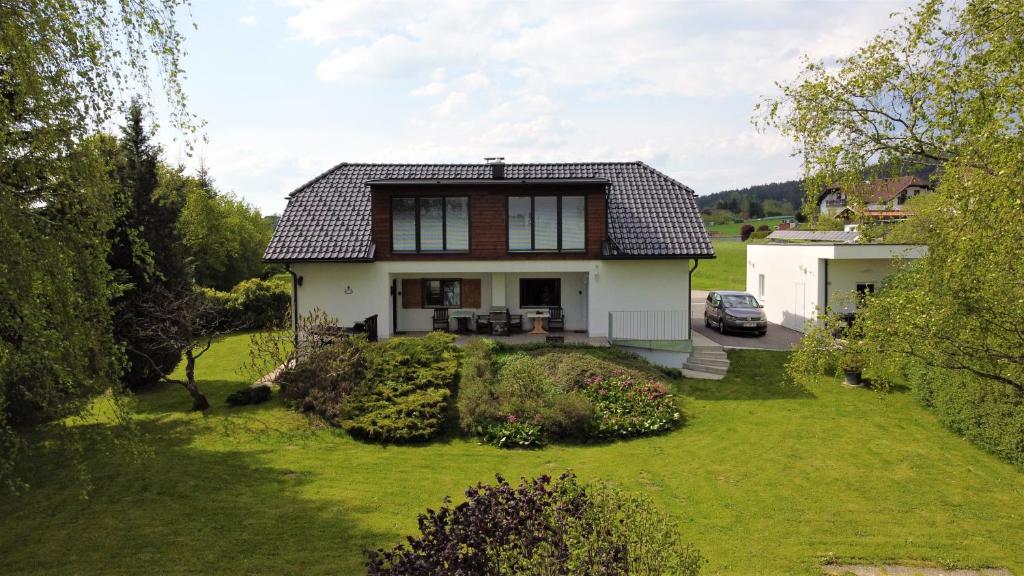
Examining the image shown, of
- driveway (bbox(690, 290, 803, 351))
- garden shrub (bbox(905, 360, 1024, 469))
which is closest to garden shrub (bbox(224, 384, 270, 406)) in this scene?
garden shrub (bbox(905, 360, 1024, 469))

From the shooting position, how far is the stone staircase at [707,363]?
19656 mm

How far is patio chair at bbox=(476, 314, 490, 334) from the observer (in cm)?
2112

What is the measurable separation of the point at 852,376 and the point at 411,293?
1391 centimetres

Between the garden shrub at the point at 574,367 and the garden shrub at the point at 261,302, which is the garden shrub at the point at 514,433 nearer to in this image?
the garden shrub at the point at 574,367

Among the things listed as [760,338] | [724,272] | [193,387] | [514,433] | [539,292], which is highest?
[724,272]

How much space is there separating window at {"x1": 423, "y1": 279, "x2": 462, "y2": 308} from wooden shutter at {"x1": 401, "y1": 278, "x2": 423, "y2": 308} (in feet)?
0.56

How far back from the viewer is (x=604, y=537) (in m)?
5.50

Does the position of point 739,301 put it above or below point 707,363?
above

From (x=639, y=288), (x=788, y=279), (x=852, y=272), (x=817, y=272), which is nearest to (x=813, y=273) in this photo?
(x=817, y=272)

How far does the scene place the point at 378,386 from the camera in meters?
16.2

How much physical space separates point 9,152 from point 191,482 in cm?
689

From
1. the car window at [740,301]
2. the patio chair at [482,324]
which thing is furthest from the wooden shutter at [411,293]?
the car window at [740,301]

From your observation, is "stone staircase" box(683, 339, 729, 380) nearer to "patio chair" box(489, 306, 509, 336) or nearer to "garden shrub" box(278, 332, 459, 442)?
"patio chair" box(489, 306, 509, 336)

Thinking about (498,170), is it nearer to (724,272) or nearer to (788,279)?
(788,279)
